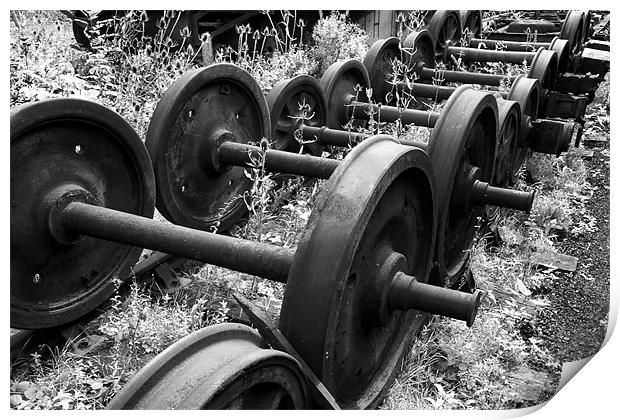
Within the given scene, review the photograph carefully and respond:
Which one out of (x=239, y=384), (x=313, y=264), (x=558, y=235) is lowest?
(x=558, y=235)

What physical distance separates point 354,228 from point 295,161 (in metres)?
1.54

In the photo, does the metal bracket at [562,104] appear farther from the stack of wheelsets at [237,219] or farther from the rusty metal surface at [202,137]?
the rusty metal surface at [202,137]

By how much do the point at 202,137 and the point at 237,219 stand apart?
0.62 meters

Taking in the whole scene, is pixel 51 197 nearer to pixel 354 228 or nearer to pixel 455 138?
pixel 354 228

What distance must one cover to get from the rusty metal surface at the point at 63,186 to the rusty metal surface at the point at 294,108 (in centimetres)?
144

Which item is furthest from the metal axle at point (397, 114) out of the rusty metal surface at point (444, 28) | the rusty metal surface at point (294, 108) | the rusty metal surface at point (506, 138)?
the rusty metal surface at point (444, 28)

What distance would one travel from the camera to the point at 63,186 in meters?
2.73

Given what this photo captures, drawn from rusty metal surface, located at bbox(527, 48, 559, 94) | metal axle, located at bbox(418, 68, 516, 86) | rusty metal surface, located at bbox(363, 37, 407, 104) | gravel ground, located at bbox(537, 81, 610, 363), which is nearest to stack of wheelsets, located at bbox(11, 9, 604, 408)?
gravel ground, located at bbox(537, 81, 610, 363)

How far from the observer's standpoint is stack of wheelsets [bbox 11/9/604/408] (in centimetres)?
180

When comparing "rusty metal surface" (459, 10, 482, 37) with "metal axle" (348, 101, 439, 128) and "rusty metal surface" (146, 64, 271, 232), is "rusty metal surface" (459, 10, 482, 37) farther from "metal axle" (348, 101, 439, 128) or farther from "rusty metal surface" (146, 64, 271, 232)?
"rusty metal surface" (146, 64, 271, 232)

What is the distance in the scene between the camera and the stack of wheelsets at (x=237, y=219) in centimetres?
180

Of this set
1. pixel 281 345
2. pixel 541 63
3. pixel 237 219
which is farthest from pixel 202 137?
pixel 541 63

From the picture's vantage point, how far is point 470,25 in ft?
25.1
